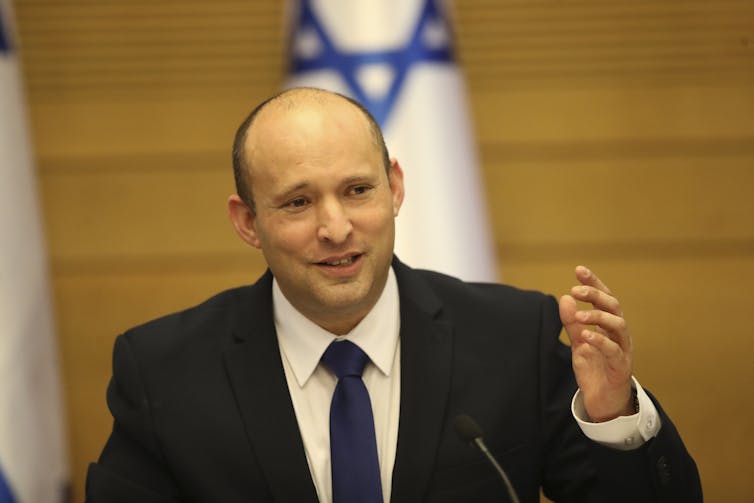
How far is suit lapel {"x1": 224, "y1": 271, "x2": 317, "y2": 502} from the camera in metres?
1.72

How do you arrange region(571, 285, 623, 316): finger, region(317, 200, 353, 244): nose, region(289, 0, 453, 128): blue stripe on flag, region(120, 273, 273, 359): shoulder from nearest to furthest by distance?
region(571, 285, 623, 316): finger, region(317, 200, 353, 244): nose, region(120, 273, 273, 359): shoulder, region(289, 0, 453, 128): blue stripe on flag

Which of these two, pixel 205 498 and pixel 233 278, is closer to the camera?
pixel 205 498

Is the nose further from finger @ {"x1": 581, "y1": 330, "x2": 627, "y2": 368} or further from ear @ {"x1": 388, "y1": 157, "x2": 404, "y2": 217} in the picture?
finger @ {"x1": 581, "y1": 330, "x2": 627, "y2": 368}

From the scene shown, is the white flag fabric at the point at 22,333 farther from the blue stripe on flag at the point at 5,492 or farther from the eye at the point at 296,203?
the eye at the point at 296,203

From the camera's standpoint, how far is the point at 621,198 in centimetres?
319

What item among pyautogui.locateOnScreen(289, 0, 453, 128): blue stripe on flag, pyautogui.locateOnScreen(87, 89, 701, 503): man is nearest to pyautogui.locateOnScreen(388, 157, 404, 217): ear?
pyautogui.locateOnScreen(87, 89, 701, 503): man

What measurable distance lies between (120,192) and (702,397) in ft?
6.76

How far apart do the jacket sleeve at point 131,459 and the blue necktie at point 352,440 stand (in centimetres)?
34

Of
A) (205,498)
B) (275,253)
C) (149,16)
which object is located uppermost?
(149,16)

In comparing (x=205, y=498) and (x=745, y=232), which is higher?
(x=745, y=232)

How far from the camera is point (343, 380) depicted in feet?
5.79

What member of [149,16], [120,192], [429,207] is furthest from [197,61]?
[429,207]

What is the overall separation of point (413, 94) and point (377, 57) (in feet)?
0.48

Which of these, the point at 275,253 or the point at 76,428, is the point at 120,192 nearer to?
the point at 76,428
